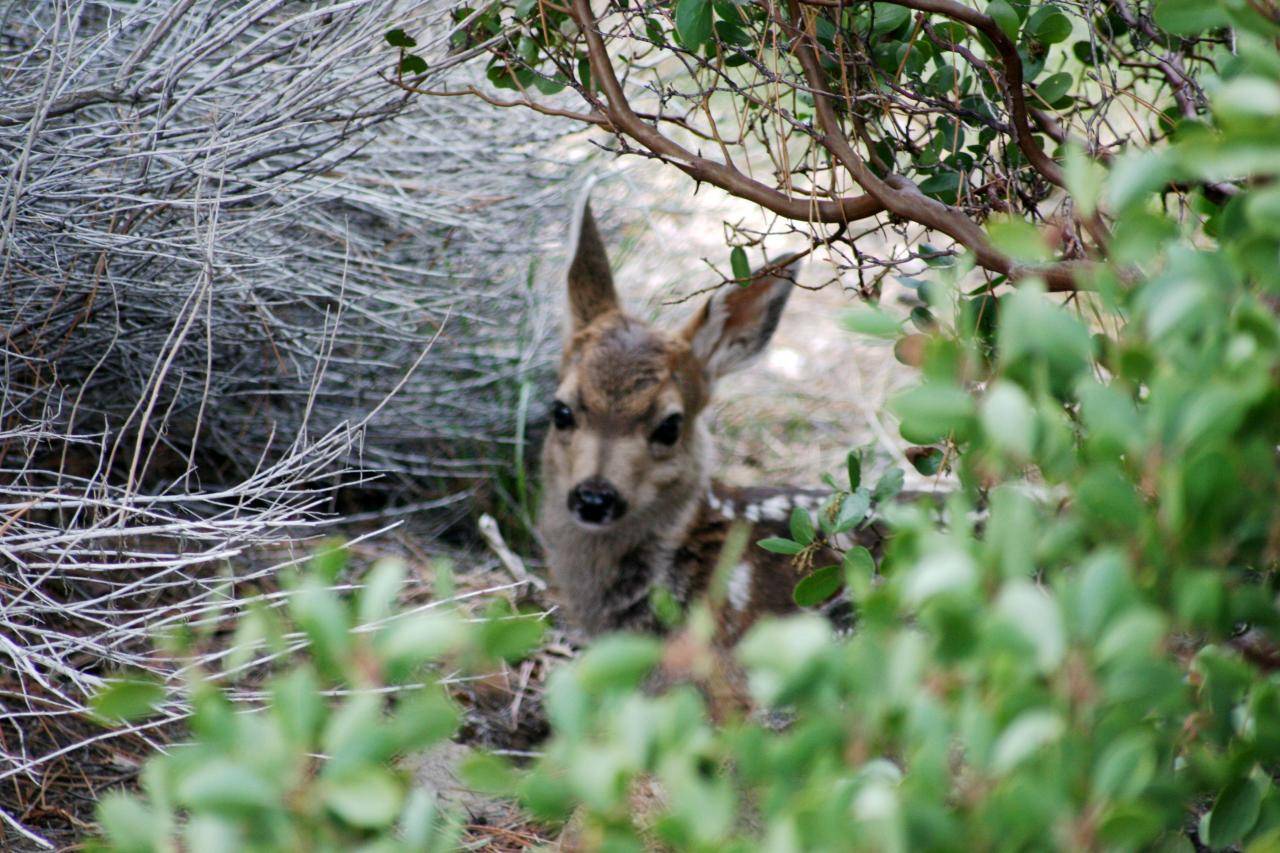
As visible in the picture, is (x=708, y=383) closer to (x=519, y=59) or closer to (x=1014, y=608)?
(x=519, y=59)

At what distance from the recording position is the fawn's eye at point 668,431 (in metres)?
4.49

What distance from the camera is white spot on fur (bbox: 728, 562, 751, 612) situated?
14.2ft

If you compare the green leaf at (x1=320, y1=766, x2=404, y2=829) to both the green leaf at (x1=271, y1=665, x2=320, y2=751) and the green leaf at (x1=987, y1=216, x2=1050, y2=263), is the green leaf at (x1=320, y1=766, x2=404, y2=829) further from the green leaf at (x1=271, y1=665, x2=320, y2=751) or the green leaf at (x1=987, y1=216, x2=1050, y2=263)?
the green leaf at (x1=987, y1=216, x2=1050, y2=263)

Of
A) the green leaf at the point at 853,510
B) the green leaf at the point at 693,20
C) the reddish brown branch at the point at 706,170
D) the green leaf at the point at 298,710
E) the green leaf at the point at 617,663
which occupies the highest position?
the green leaf at the point at 693,20

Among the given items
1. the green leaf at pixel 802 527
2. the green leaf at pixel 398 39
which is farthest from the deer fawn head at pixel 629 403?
the green leaf at pixel 802 527

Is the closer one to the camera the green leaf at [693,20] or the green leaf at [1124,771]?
the green leaf at [1124,771]

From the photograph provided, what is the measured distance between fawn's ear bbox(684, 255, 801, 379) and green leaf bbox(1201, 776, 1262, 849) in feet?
10.2

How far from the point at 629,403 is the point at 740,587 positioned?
0.74m

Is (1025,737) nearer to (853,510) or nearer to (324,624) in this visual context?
(324,624)

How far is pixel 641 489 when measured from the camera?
443 centimetres

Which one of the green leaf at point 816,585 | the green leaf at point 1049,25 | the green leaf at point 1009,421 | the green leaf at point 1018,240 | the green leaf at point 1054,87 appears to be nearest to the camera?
the green leaf at point 1009,421

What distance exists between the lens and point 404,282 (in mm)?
4988

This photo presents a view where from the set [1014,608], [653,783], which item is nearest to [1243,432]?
[1014,608]

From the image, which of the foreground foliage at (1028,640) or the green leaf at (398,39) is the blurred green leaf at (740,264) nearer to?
the green leaf at (398,39)
